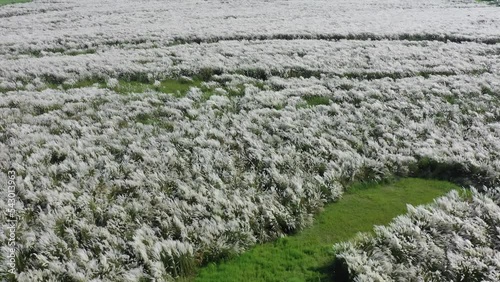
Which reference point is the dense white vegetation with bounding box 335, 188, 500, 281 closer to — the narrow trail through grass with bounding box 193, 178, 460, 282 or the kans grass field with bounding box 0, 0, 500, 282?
the kans grass field with bounding box 0, 0, 500, 282

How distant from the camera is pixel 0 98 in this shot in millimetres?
14461

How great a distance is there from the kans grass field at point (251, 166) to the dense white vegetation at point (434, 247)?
33 mm

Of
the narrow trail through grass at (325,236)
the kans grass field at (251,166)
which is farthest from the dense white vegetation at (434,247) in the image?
the narrow trail through grass at (325,236)

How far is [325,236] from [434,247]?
6.51ft

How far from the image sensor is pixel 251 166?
9641mm

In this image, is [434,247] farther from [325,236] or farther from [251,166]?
[251,166]

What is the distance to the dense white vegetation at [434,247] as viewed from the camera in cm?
609

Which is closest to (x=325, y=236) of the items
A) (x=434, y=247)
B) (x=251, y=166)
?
(x=434, y=247)

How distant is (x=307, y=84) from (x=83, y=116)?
936cm

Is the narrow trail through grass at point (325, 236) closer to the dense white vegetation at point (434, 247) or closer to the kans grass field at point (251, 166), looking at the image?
the kans grass field at point (251, 166)

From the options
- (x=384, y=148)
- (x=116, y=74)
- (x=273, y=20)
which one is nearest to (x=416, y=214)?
(x=384, y=148)

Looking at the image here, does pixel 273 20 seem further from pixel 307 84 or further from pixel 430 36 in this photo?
pixel 307 84

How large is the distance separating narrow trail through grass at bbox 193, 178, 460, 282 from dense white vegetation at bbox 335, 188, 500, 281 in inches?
17.4

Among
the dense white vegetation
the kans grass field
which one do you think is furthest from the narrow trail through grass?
the dense white vegetation
